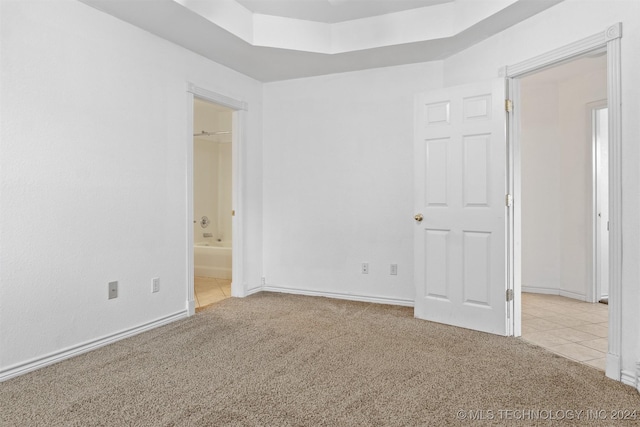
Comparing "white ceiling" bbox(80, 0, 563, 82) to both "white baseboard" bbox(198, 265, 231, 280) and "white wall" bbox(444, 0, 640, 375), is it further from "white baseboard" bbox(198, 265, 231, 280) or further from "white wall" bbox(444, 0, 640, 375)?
"white baseboard" bbox(198, 265, 231, 280)

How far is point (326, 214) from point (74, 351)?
2.57 m

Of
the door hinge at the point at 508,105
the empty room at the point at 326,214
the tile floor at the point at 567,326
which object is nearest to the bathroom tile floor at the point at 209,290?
the empty room at the point at 326,214

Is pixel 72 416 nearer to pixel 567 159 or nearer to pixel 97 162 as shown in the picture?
pixel 97 162

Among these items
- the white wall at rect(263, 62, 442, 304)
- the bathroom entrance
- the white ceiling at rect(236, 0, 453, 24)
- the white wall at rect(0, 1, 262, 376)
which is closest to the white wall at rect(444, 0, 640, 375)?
the white ceiling at rect(236, 0, 453, 24)

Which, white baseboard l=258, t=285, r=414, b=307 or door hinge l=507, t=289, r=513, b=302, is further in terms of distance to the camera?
white baseboard l=258, t=285, r=414, b=307

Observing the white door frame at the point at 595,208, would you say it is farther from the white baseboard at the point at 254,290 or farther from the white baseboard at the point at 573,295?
the white baseboard at the point at 254,290

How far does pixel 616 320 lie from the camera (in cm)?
234

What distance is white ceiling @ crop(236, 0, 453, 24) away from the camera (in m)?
3.29

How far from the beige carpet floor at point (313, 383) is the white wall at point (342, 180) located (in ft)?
3.52

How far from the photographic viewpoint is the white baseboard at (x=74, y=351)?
2361mm

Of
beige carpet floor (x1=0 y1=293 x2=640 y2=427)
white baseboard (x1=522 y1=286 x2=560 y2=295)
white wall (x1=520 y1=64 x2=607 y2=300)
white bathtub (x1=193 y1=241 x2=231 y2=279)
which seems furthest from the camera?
white bathtub (x1=193 y1=241 x2=231 y2=279)

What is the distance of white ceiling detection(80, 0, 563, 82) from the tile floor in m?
2.36

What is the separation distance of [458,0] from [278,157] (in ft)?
7.67

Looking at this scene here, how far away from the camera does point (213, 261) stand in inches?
223
